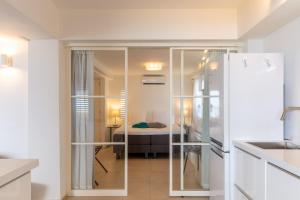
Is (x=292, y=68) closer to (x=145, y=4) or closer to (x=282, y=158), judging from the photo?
(x=282, y=158)

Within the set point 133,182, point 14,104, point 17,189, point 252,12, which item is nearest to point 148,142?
point 133,182

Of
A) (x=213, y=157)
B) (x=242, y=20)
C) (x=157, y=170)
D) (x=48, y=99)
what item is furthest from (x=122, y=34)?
(x=157, y=170)

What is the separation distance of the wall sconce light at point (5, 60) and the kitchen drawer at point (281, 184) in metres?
3.18

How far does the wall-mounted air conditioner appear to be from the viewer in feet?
27.0

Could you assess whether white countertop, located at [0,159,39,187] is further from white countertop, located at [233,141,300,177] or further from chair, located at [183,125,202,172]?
chair, located at [183,125,202,172]

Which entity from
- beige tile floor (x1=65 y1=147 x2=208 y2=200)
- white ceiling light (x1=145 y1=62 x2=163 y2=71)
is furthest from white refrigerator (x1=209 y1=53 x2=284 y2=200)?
white ceiling light (x1=145 y1=62 x2=163 y2=71)

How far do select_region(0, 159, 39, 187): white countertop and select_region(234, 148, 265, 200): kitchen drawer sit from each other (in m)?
1.69

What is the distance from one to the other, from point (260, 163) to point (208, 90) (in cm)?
174

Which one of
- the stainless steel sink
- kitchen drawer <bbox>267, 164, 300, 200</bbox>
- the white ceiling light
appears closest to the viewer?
kitchen drawer <bbox>267, 164, 300, 200</bbox>

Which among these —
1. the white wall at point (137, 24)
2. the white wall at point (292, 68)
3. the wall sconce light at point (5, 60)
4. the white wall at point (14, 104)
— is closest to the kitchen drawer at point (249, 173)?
the white wall at point (292, 68)

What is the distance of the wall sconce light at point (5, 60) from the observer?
11.3ft

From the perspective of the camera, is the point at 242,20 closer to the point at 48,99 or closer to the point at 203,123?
the point at 203,123

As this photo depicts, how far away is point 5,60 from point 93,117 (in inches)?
52.7

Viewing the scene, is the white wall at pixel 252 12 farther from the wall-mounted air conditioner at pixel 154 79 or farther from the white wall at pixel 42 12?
the wall-mounted air conditioner at pixel 154 79
